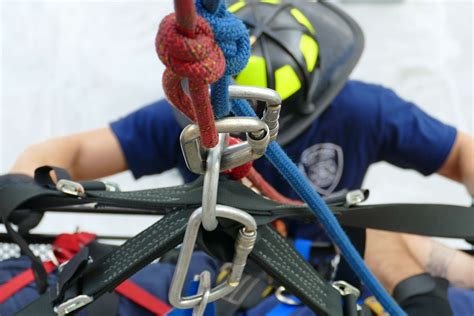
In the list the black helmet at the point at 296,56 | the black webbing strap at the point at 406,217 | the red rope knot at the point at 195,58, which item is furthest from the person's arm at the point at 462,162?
the red rope knot at the point at 195,58

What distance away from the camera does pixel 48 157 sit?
98 cm

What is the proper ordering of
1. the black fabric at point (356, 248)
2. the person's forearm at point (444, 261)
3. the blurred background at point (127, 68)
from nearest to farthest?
the black fabric at point (356, 248)
the person's forearm at point (444, 261)
the blurred background at point (127, 68)

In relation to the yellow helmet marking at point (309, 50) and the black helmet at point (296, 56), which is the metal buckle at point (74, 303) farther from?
the yellow helmet marking at point (309, 50)

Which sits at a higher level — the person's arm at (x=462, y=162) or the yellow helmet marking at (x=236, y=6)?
the yellow helmet marking at (x=236, y=6)

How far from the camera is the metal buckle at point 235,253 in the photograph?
1.53 feet

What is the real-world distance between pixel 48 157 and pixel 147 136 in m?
0.17

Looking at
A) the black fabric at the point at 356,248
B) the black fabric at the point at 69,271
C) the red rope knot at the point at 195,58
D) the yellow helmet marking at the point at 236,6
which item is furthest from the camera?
the yellow helmet marking at the point at 236,6

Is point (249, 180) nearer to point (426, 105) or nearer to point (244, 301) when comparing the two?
point (244, 301)

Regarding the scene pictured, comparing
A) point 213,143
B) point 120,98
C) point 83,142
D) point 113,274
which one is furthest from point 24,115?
point 213,143

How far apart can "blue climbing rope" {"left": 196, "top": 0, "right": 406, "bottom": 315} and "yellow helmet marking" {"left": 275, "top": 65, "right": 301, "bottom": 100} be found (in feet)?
Result: 1.22

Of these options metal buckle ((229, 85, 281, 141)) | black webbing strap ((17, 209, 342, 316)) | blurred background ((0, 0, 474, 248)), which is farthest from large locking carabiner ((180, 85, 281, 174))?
blurred background ((0, 0, 474, 248))

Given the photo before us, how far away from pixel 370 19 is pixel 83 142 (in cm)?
119

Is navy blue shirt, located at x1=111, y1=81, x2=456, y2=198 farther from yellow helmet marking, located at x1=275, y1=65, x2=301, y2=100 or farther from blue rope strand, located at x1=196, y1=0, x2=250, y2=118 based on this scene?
blue rope strand, located at x1=196, y1=0, x2=250, y2=118

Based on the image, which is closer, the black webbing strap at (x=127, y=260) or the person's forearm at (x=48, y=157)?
the black webbing strap at (x=127, y=260)
